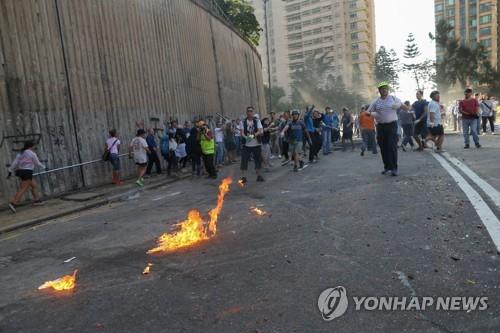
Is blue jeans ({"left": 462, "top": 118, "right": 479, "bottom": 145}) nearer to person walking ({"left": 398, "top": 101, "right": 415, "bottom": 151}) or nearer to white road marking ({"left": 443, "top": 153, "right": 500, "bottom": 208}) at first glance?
person walking ({"left": 398, "top": 101, "right": 415, "bottom": 151})

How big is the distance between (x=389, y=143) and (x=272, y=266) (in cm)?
589

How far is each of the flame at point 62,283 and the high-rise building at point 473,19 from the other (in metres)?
106

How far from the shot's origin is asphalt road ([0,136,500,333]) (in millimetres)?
3268

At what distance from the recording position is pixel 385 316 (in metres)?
3.13

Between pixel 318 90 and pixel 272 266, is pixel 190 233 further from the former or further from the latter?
pixel 318 90

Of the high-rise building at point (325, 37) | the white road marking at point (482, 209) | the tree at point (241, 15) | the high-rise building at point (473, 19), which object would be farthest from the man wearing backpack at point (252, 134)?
the high-rise building at point (325, 37)

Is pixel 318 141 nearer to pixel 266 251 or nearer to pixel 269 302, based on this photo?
pixel 266 251

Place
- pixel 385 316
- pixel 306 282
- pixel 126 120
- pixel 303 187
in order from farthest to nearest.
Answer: pixel 126 120, pixel 303 187, pixel 306 282, pixel 385 316

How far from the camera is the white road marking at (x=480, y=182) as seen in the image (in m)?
6.16

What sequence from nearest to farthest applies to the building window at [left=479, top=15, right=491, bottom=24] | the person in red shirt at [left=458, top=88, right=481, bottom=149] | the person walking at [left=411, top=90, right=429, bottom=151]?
1. the person in red shirt at [left=458, top=88, right=481, bottom=149]
2. the person walking at [left=411, top=90, right=429, bottom=151]
3. the building window at [left=479, top=15, right=491, bottom=24]

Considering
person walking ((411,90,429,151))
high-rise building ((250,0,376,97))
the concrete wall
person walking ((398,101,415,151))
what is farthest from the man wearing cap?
high-rise building ((250,0,376,97))

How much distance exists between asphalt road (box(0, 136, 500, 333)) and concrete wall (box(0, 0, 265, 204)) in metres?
4.18

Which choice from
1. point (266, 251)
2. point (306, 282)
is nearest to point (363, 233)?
point (266, 251)

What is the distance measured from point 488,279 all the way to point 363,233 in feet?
5.58
